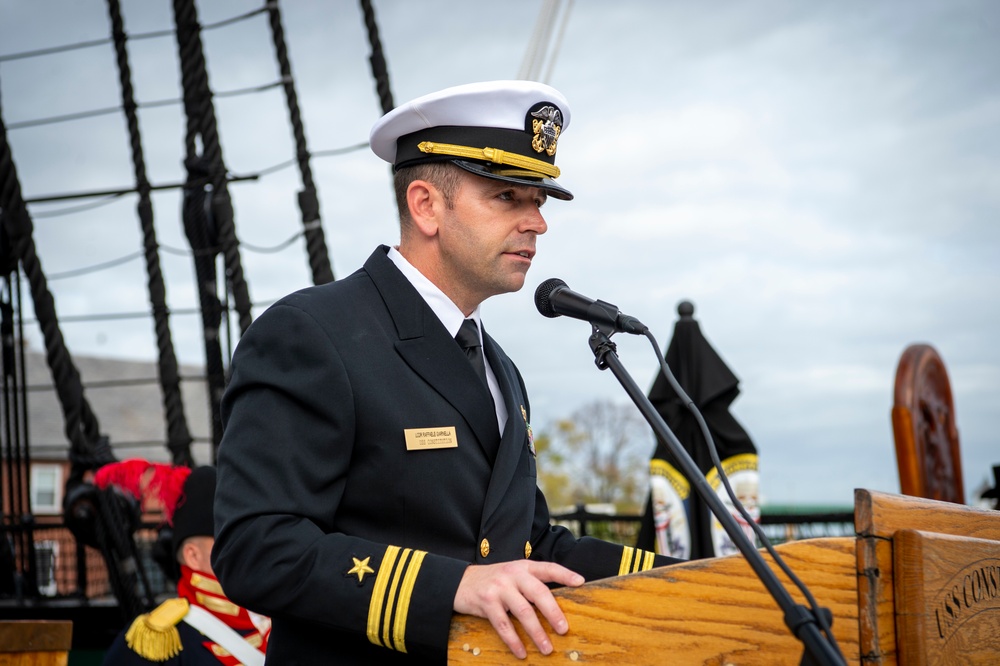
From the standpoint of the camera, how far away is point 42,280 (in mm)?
5691

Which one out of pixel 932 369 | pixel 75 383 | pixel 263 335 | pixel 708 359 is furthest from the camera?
pixel 932 369

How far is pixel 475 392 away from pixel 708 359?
3089 mm

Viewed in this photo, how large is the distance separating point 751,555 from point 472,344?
97 cm

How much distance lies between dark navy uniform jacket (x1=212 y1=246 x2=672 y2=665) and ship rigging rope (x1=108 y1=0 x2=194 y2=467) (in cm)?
384

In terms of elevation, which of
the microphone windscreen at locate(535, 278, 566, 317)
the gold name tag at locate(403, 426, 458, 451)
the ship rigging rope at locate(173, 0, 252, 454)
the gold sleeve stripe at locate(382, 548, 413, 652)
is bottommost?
the gold sleeve stripe at locate(382, 548, 413, 652)

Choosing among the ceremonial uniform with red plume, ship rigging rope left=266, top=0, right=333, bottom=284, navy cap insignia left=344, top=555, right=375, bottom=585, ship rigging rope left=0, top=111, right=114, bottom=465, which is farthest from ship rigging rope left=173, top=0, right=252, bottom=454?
navy cap insignia left=344, top=555, right=375, bottom=585

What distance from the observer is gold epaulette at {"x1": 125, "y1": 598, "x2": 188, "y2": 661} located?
3.59m

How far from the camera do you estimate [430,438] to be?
188cm

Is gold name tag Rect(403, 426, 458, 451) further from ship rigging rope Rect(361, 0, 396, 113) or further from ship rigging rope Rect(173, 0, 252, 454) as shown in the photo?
ship rigging rope Rect(361, 0, 396, 113)

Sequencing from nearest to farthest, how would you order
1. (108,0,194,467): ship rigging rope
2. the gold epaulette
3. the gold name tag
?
1. the gold name tag
2. the gold epaulette
3. (108,0,194,467): ship rigging rope

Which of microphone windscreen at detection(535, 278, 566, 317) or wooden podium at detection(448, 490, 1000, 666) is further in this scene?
microphone windscreen at detection(535, 278, 566, 317)

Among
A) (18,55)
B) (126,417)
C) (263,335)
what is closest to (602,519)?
(18,55)

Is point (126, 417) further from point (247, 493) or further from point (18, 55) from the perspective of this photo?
point (247, 493)

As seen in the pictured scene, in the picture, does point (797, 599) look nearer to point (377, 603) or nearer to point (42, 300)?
point (377, 603)
